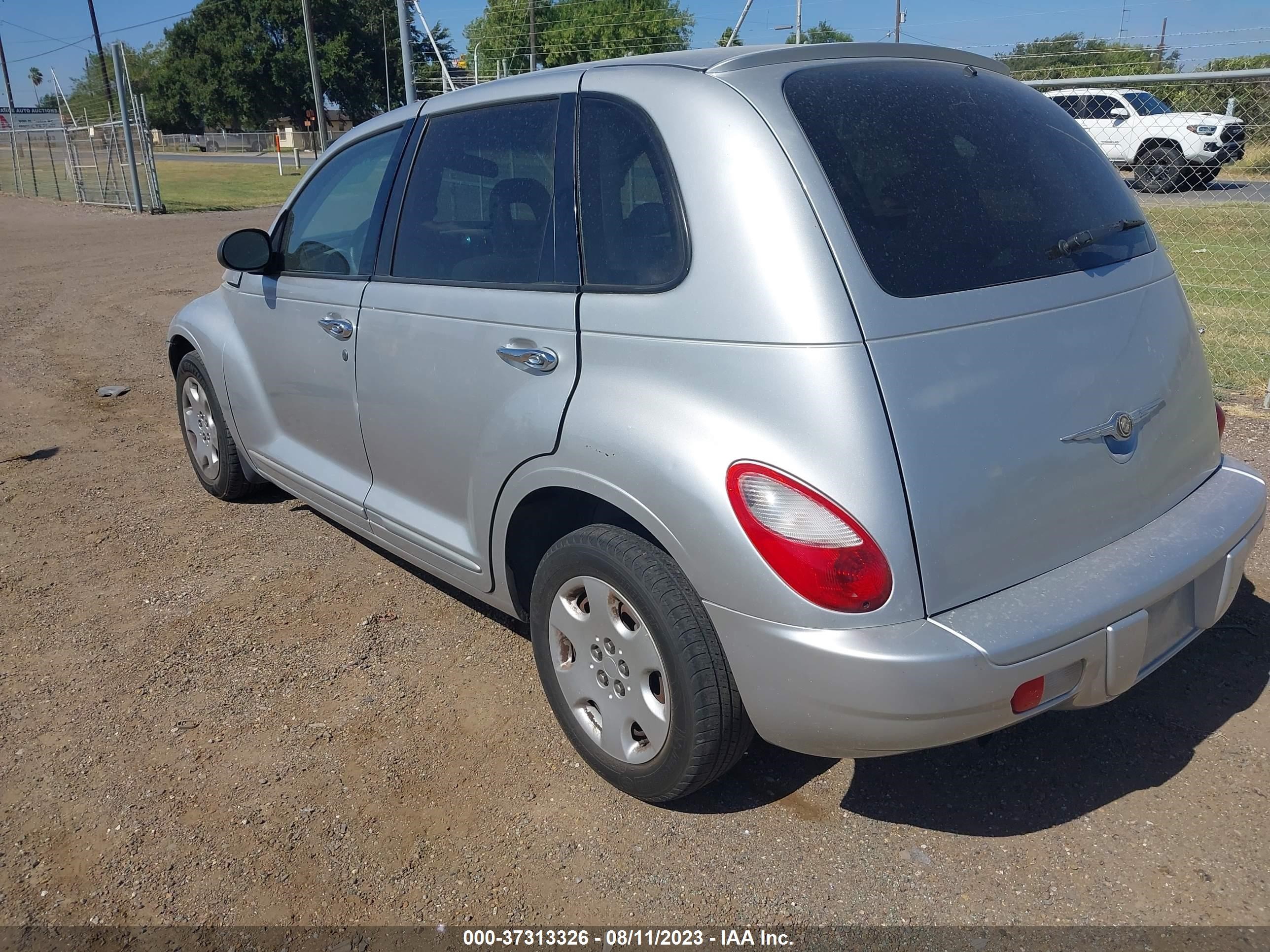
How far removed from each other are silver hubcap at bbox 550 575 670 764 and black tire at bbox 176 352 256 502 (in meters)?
2.65

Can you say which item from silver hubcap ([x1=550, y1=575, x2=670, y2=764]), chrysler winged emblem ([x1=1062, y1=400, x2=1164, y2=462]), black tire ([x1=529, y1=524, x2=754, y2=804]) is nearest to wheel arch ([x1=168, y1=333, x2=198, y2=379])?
silver hubcap ([x1=550, y1=575, x2=670, y2=764])

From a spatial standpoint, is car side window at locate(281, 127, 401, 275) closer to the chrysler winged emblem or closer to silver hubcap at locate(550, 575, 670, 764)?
silver hubcap at locate(550, 575, 670, 764)

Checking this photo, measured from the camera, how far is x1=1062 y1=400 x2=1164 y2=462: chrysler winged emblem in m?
2.35

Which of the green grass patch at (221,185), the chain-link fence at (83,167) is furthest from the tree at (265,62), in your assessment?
the chain-link fence at (83,167)

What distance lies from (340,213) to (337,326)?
0.58m

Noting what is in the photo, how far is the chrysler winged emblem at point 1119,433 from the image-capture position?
2352 millimetres

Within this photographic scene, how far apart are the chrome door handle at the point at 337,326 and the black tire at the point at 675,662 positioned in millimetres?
1349

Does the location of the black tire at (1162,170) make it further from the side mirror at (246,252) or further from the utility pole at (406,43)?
the side mirror at (246,252)

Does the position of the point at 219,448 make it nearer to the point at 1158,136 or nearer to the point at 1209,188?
the point at 1209,188

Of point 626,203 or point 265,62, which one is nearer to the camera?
point 626,203

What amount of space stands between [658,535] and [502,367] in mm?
793

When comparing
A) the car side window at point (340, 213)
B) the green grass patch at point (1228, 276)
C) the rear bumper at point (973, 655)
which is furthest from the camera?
the green grass patch at point (1228, 276)

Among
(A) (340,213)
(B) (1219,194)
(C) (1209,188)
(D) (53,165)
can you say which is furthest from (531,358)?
(D) (53,165)

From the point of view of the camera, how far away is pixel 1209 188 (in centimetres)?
1023
